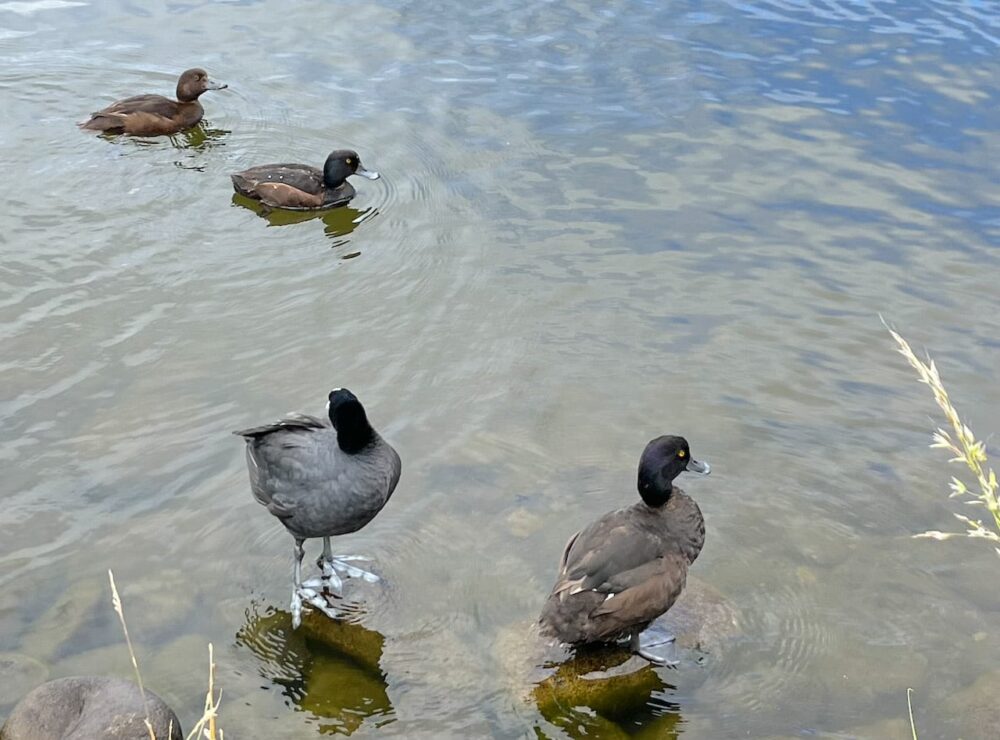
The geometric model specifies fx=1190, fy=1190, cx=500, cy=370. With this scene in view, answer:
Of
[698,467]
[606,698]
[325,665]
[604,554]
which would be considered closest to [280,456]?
[325,665]

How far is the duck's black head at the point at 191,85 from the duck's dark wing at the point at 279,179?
6.20 feet

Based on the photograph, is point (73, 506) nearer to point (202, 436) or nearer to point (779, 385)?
point (202, 436)

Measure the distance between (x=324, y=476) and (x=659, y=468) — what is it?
2.05 metres

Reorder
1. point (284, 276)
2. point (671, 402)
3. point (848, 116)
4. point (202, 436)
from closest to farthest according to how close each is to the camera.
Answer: point (202, 436) → point (671, 402) → point (284, 276) → point (848, 116)

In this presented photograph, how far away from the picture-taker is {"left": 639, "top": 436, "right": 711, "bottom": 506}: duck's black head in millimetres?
7324

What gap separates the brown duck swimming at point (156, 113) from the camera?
526 inches

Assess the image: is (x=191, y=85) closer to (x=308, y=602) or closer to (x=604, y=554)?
(x=308, y=602)

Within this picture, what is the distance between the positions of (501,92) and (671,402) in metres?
6.19

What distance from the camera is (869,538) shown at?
26.9ft

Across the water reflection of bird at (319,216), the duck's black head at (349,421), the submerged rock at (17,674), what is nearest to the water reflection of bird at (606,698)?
the duck's black head at (349,421)

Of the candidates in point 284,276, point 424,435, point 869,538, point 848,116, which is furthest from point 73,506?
point 848,116

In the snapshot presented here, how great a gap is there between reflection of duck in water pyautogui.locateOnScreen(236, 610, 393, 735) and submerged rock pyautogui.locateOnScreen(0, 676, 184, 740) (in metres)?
0.82

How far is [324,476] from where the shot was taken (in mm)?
7172

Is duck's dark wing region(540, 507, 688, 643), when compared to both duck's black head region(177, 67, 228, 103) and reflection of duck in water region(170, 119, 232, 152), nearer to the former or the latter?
reflection of duck in water region(170, 119, 232, 152)
